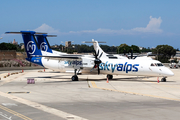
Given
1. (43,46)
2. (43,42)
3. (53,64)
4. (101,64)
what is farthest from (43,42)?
(101,64)

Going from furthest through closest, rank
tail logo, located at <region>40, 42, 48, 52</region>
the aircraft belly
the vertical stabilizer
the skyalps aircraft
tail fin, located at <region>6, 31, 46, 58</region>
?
the vertical stabilizer < tail logo, located at <region>40, 42, 48, 52</region> < tail fin, located at <region>6, 31, 46, 58</region> < the aircraft belly < the skyalps aircraft

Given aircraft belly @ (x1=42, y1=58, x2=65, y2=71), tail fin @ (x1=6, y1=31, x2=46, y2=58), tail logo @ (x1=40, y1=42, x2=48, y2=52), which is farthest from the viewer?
tail logo @ (x1=40, y1=42, x2=48, y2=52)

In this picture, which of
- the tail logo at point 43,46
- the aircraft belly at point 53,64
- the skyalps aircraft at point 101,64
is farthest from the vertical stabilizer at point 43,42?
the aircraft belly at point 53,64

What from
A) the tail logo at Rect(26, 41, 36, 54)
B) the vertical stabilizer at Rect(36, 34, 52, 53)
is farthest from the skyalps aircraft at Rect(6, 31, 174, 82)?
the vertical stabilizer at Rect(36, 34, 52, 53)

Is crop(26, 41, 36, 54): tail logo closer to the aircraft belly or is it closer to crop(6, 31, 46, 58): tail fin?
crop(6, 31, 46, 58): tail fin

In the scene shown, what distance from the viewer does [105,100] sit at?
68.9 feet

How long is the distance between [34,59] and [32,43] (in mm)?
3470

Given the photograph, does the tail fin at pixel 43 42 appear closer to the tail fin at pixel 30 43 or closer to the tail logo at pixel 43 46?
the tail logo at pixel 43 46

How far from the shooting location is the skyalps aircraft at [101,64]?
36469mm

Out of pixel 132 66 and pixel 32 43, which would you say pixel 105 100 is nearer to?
pixel 132 66

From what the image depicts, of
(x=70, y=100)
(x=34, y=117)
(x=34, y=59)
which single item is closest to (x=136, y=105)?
(x=70, y=100)

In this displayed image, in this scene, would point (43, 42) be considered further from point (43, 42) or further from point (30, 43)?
point (30, 43)

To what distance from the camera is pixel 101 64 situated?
40531 mm

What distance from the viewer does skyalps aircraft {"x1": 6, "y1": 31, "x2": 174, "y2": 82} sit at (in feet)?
120
